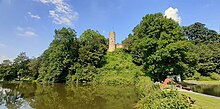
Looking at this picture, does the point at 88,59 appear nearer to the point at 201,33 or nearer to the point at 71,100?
the point at 71,100

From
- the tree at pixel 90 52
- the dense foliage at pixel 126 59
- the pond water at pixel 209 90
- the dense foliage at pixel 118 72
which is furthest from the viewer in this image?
the tree at pixel 90 52

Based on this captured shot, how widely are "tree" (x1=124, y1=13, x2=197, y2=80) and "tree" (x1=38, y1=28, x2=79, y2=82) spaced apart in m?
19.8

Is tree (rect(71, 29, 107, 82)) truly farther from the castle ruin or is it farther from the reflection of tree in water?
the reflection of tree in water

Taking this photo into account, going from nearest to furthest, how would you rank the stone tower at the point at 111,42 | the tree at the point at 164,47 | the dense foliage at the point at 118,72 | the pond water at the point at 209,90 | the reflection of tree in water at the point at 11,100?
the reflection of tree in water at the point at 11,100
the pond water at the point at 209,90
the tree at the point at 164,47
the dense foliage at the point at 118,72
the stone tower at the point at 111,42

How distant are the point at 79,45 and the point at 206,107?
38.5 meters

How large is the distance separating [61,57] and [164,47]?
79.0 feet

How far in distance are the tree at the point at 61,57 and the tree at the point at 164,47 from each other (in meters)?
19.8

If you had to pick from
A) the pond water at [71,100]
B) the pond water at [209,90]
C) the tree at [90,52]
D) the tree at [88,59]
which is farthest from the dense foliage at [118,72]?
the pond water at [71,100]

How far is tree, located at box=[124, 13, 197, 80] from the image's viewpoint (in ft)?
86.8

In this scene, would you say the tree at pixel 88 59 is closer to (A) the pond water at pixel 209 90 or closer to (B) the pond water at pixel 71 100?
(B) the pond water at pixel 71 100

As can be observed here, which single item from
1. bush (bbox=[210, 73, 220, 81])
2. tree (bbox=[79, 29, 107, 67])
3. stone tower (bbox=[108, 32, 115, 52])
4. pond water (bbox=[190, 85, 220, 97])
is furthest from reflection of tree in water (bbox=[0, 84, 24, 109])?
bush (bbox=[210, 73, 220, 81])

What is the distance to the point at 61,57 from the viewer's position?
43156mm

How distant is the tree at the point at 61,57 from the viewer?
42.9 meters

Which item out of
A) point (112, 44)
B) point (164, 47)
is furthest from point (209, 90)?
point (112, 44)
